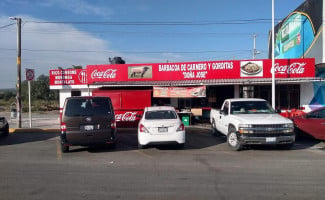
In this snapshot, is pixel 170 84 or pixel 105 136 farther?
pixel 170 84

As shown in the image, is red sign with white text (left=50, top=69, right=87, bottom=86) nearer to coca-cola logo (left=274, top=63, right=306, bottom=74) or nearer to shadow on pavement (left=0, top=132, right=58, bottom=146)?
shadow on pavement (left=0, top=132, right=58, bottom=146)

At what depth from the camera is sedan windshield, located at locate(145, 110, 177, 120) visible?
10.5m

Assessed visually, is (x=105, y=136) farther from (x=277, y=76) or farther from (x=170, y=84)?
(x=277, y=76)

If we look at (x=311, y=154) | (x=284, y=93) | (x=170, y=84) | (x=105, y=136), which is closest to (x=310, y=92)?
(x=284, y=93)

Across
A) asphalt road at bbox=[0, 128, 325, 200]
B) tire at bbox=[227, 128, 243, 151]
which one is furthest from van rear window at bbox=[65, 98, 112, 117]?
tire at bbox=[227, 128, 243, 151]

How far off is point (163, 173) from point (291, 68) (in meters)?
14.6

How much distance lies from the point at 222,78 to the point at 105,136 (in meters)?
11.6

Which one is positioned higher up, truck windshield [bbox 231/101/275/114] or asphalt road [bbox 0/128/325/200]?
truck windshield [bbox 231/101/275/114]

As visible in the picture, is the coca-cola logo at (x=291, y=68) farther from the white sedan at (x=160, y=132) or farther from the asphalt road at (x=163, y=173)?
the white sedan at (x=160, y=132)

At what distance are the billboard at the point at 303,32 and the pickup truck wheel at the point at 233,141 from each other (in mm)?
12415

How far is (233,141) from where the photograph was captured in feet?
33.2

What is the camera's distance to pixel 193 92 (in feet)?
57.7

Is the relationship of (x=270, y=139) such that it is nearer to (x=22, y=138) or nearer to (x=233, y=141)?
(x=233, y=141)

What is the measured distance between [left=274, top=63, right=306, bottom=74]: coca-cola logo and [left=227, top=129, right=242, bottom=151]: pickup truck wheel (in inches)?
400
